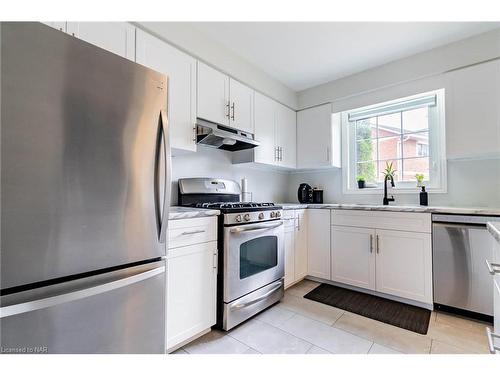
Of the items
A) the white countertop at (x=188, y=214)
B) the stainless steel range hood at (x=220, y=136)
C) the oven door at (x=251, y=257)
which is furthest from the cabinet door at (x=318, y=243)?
the white countertop at (x=188, y=214)

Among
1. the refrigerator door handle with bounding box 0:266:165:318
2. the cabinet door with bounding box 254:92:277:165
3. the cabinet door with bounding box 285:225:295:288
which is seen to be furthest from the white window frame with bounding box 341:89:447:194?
the refrigerator door handle with bounding box 0:266:165:318

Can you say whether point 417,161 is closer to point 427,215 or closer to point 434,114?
point 434,114

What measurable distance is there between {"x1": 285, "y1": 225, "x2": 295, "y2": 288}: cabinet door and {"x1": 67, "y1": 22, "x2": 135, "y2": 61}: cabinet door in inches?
78.1

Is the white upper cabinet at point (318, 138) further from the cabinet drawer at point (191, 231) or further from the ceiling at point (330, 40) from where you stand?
the cabinet drawer at point (191, 231)

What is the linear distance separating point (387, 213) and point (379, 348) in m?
1.15

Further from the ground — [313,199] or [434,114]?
[434,114]

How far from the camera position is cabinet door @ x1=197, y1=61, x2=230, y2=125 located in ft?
6.47

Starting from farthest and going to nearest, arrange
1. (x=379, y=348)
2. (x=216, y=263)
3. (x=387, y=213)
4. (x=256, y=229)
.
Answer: (x=387, y=213)
(x=256, y=229)
(x=216, y=263)
(x=379, y=348)

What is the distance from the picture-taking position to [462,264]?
185 centimetres

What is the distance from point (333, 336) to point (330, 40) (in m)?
2.40

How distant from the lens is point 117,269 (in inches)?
40.1

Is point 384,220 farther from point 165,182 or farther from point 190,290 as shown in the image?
point 165,182

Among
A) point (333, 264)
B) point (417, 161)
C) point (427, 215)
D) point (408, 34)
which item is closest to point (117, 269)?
point (333, 264)

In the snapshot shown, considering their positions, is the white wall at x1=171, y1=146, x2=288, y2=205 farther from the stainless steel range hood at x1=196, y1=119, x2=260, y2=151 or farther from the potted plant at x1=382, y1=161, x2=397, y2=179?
the potted plant at x1=382, y1=161, x2=397, y2=179
